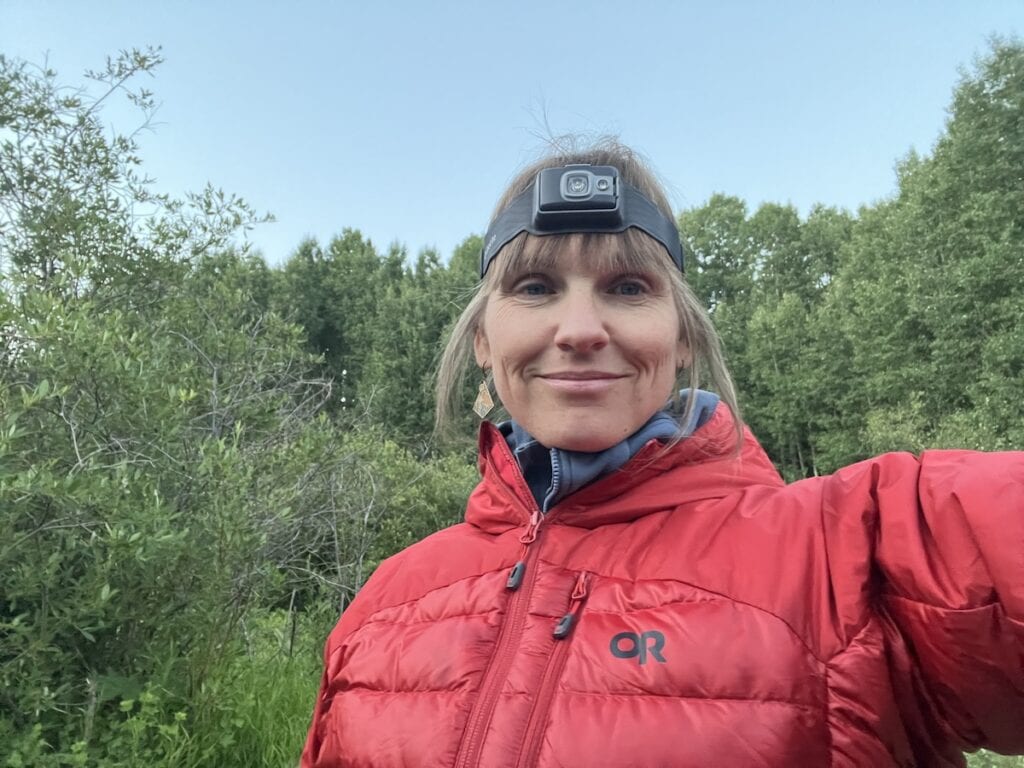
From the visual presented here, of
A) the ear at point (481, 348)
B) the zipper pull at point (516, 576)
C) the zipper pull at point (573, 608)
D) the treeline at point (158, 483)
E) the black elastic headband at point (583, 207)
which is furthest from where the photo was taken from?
the treeline at point (158, 483)

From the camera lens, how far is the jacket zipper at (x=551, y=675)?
3.60 ft

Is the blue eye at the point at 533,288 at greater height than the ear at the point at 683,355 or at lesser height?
greater

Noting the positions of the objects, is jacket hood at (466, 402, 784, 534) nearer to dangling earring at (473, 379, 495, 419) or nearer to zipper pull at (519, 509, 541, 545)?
zipper pull at (519, 509, 541, 545)

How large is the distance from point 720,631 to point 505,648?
375mm

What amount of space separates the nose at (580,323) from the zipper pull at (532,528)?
0.34 metres

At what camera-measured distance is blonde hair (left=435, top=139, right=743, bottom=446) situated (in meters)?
1.41

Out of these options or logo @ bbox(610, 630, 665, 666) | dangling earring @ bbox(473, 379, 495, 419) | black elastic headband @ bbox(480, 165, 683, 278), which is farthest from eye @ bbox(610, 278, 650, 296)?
or logo @ bbox(610, 630, 665, 666)

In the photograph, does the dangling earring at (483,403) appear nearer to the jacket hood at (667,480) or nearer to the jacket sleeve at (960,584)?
the jacket hood at (667,480)

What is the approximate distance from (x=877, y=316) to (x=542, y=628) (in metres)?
22.4

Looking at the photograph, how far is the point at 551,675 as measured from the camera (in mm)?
1166

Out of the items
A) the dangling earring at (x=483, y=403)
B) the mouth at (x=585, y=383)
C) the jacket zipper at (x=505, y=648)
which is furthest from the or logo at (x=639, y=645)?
the dangling earring at (x=483, y=403)

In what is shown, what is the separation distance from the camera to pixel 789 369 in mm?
24938

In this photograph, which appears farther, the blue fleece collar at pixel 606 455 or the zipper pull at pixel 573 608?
the blue fleece collar at pixel 606 455

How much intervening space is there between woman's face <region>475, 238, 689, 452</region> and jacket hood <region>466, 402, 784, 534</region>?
0.08 m
